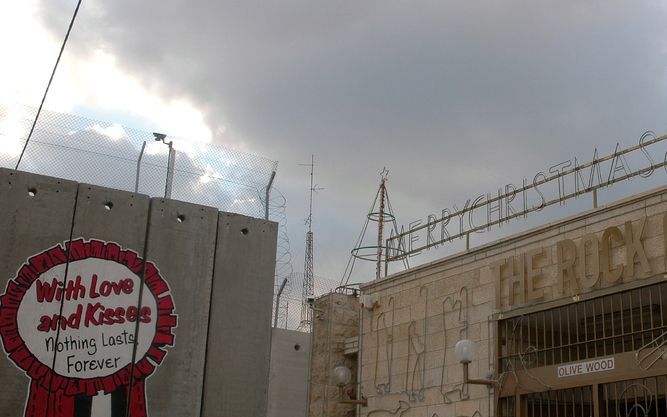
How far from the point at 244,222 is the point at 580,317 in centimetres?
743

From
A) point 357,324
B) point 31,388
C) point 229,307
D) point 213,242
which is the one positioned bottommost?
point 31,388

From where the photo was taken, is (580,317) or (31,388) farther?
(580,317)

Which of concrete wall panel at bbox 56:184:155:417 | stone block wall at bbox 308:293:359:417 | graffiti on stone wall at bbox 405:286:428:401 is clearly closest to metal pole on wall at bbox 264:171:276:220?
concrete wall panel at bbox 56:184:155:417

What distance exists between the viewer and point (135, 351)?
10.8 m

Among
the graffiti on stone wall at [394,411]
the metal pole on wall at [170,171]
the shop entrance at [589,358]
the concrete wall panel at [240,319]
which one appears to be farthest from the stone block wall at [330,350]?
the metal pole on wall at [170,171]

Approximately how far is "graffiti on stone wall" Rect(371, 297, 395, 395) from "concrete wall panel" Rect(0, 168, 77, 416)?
1096cm

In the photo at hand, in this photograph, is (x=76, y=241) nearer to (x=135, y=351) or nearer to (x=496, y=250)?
(x=135, y=351)

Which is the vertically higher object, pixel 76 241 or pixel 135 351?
pixel 76 241

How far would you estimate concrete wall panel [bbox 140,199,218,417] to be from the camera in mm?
10828

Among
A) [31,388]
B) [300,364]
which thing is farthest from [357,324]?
[31,388]

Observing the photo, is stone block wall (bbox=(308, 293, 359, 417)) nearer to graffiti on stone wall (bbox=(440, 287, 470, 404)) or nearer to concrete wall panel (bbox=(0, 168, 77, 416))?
graffiti on stone wall (bbox=(440, 287, 470, 404))

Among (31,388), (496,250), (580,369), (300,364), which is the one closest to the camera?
(31,388)

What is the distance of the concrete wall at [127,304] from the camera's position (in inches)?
408

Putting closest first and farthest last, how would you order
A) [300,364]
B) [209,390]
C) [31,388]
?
[31,388]
[209,390]
[300,364]
